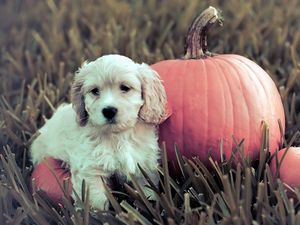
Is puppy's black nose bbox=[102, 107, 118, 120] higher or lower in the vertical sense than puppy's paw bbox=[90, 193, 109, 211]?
higher

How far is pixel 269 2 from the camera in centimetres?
629

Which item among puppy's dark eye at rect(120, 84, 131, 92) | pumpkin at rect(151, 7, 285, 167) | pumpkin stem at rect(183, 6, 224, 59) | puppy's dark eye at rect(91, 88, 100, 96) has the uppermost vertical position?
pumpkin stem at rect(183, 6, 224, 59)

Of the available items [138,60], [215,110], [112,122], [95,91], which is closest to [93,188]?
[112,122]

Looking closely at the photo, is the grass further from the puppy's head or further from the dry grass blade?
the puppy's head

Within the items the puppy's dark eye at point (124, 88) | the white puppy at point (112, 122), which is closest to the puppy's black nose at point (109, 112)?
the white puppy at point (112, 122)

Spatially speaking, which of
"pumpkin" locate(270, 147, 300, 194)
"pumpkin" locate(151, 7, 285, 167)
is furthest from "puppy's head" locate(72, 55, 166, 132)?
"pumpkin" locate(270, 147, 300, 194)

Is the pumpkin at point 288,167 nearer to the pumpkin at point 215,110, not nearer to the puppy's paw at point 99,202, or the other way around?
the pumpkin at point 215,110

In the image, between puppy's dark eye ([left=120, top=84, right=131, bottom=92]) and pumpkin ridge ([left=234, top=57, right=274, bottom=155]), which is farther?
pumpkin ridge ([left=234, top=57, right=274, bottom=155])

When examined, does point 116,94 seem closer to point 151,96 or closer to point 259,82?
point 151,96

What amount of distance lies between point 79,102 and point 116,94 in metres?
0.26

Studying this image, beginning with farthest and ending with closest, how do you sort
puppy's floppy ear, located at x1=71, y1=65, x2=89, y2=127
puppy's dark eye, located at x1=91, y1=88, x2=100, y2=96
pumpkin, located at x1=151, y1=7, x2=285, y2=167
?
pumpkin, located at x1=151, y1=7, x2=285, y2=167
puppy's floppy ear, located at x1=71, y1=65, x2=89, y2=127
puppy's dark eye, located at x1=91, y1=88, x2=100, y2=96

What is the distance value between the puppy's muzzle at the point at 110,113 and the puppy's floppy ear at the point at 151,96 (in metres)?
0.19

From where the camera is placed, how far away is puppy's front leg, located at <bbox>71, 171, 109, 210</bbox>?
302 cm

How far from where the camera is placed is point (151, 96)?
3092 millimetres
